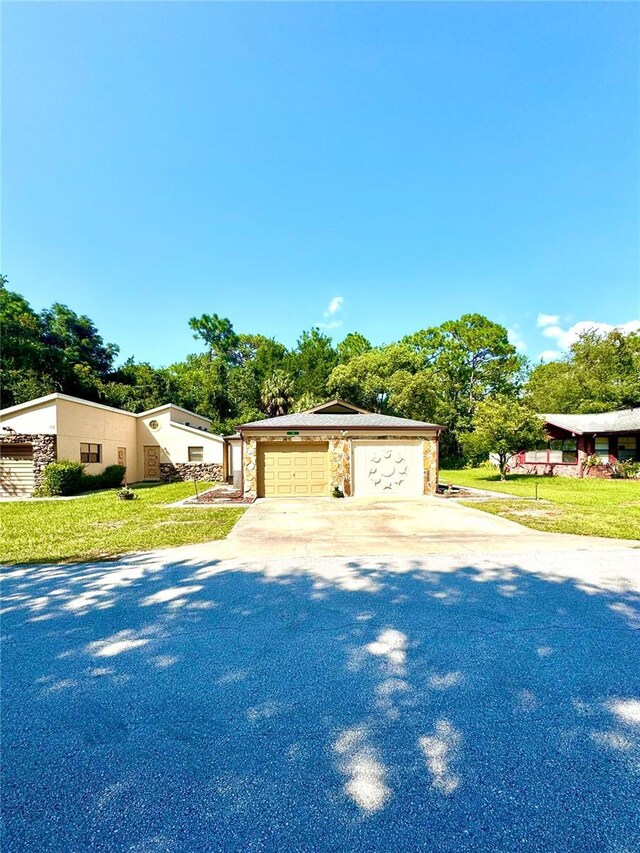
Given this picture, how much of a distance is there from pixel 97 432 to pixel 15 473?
12.6ft

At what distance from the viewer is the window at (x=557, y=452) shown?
81.4 feet

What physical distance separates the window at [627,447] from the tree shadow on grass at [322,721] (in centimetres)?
2436

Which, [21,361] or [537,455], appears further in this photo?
[21,361]

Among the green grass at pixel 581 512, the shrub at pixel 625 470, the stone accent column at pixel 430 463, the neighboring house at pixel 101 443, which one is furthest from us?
the shrub at pixel 625 470

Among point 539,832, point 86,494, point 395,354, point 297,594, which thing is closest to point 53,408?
point 86,494

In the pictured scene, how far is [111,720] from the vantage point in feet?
8.80

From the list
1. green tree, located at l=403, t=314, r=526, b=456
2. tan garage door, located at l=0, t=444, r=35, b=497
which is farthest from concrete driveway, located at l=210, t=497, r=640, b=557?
green tree, located at l=403, t=314, r=526, b=456

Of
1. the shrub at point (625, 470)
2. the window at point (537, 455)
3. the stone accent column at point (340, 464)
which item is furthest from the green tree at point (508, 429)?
the stone accent column at point (340, 464)

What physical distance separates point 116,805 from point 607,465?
28257 millimetres

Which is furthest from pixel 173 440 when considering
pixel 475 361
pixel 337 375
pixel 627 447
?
pixel 475 361

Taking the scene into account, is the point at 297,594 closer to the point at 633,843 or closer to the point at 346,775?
the point at 346,775

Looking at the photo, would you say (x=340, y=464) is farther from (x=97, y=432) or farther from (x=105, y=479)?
(x=97, y=432)

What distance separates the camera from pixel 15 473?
1706 centimetres

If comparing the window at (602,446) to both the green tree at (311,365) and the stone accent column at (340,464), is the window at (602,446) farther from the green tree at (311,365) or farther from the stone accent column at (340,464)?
the green tree at (311,365)
